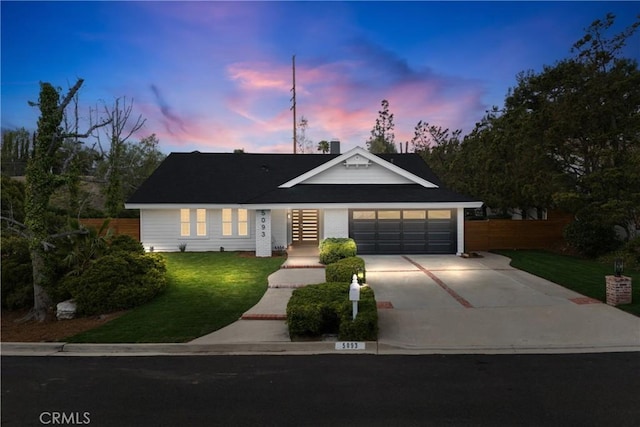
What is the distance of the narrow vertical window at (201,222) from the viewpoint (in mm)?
20797

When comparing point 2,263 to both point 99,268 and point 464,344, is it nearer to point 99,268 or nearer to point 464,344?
point 99,268

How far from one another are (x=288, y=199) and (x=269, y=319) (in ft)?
32.8

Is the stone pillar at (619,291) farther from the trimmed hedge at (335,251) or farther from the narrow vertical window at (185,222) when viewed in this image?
the narrow vertical window at (185,222)

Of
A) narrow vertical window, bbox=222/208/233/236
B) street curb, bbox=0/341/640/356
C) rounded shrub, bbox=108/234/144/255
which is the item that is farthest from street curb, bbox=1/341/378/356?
narrow vertical window, bbox=222/208/233/236

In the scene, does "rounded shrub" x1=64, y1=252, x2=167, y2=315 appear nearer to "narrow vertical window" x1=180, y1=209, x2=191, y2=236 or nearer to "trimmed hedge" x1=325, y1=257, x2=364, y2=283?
"trimmed hedge" x1=325, y1=257, x2=364, y2=283

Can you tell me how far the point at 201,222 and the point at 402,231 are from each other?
10.4 m

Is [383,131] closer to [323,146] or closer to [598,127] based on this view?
[323,146]

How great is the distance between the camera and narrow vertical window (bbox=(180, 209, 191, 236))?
20734mm

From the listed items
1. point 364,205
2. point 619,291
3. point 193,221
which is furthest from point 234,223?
point 619,291

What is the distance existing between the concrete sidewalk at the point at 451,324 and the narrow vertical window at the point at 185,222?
930 centimetres

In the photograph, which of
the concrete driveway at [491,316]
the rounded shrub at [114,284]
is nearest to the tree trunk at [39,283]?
the rounded shrub at [114,284]

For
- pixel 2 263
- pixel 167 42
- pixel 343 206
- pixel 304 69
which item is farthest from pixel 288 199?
pixel 304 69

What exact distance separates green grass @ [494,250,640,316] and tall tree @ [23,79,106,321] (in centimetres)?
1495

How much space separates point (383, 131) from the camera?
63844 mm
